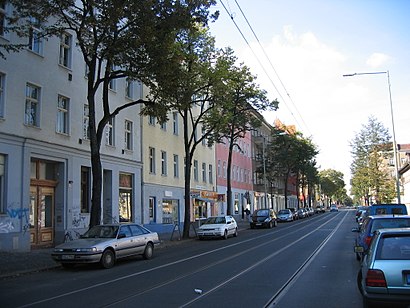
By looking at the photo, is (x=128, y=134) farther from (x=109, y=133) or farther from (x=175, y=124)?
(x=175, y=124)

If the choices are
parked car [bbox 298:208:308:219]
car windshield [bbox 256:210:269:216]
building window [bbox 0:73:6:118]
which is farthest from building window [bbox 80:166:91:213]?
parked car [bbox 298:208:308:219]

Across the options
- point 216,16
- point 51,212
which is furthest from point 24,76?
point 216,16

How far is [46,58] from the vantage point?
821 inches

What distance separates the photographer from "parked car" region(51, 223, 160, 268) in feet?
44.5

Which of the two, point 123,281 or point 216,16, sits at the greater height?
point 216,16

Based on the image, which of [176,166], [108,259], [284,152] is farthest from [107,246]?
[284,152]

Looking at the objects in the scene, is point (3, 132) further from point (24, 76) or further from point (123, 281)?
point (123, 281)

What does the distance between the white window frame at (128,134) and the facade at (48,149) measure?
3.45 feet

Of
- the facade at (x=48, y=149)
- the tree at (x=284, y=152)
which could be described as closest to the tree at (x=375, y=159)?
the tree at (x=284, y=152)

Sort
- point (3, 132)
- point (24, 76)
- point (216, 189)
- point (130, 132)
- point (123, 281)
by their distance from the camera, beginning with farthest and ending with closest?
point (216, 189), point (130, 132), point (24, 76), point (3, 132), point (123, 281)

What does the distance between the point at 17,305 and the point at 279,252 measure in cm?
1072

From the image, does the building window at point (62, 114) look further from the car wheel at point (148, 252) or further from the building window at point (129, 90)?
the car wheel at point (148, 252)

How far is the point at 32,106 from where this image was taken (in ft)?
65.5

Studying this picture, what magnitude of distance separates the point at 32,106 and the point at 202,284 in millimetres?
13731
